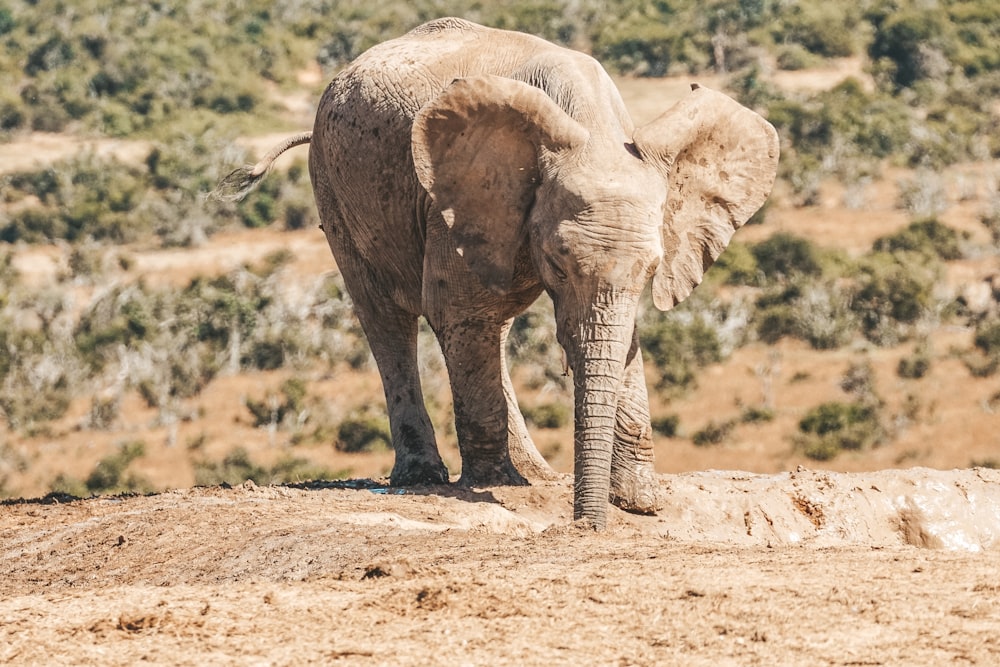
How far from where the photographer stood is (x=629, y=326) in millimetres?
7254

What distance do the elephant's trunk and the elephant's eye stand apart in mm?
265

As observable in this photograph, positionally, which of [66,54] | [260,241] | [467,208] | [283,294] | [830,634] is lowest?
[830,634]

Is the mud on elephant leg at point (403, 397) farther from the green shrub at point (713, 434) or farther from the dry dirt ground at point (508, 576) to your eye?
the green shrub at point (713, 434)

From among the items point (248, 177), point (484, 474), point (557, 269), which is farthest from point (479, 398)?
point (248, 177)

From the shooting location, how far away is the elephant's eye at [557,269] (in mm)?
7328

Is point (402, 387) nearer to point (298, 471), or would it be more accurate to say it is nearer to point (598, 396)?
point (598, 396)

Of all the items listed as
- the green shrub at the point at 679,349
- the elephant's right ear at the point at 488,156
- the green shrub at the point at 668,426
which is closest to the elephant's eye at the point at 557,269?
the elephant's right ear at the point at 488,156

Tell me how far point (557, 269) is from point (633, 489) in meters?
1.43

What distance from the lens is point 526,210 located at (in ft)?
25.6

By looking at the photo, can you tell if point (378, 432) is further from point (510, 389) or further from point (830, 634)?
point (830, 634)

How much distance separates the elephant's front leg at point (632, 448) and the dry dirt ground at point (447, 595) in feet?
1.34

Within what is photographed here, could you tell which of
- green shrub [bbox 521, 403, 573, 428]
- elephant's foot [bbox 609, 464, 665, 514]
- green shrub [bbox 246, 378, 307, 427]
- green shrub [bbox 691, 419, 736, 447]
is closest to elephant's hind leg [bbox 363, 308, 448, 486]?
elephant's foot [bbox 609, 464, 665, 514]

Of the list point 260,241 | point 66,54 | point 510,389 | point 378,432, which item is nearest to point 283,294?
point 260,241

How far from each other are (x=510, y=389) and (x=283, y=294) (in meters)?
18.3
